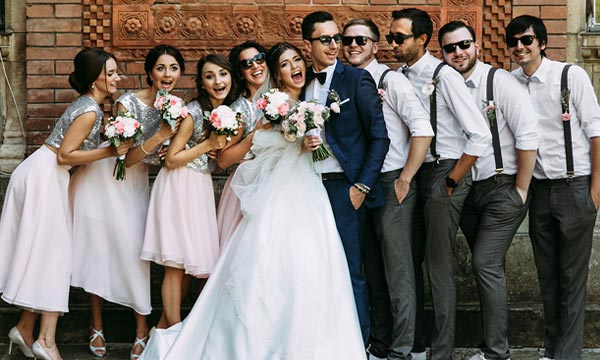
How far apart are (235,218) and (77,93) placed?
1.85 metres

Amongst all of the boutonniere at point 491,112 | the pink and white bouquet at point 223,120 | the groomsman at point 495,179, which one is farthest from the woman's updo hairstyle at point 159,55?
the boutonniere at point 491,112

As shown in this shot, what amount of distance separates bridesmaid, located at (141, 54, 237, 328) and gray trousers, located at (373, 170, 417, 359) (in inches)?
49.3

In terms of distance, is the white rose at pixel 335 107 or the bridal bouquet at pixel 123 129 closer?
the white rose at pixel 335 107

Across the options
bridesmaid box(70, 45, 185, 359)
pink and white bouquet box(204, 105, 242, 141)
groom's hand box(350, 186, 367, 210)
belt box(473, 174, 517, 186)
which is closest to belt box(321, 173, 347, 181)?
groom's hand box(350, 186, 367, 210)

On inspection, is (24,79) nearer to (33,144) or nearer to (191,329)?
(33,144)

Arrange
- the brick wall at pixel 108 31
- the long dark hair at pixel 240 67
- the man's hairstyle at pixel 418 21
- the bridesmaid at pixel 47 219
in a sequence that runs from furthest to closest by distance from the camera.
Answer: the brick wall at pixel 108 31 < the long dark hair at pixel 240 67 < the bridesmaid at pixel 47 219 < the man's hairstyle at pixel 418 21

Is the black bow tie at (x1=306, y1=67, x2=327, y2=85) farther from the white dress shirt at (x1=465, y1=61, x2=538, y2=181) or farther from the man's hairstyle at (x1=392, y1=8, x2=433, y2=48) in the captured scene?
the white dress shirt at (x1=465, y1=61, x2=538, y2=181)

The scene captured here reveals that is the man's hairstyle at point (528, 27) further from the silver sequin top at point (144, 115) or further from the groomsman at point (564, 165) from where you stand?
the silver sequin top at point (144, 115)

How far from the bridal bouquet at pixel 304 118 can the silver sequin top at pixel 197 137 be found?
83cm

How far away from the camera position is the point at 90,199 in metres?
7.03

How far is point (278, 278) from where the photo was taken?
20.4ft

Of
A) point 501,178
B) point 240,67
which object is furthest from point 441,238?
point 240,67

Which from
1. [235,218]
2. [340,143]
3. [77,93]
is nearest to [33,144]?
[77,93]

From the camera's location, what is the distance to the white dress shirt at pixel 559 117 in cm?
648
